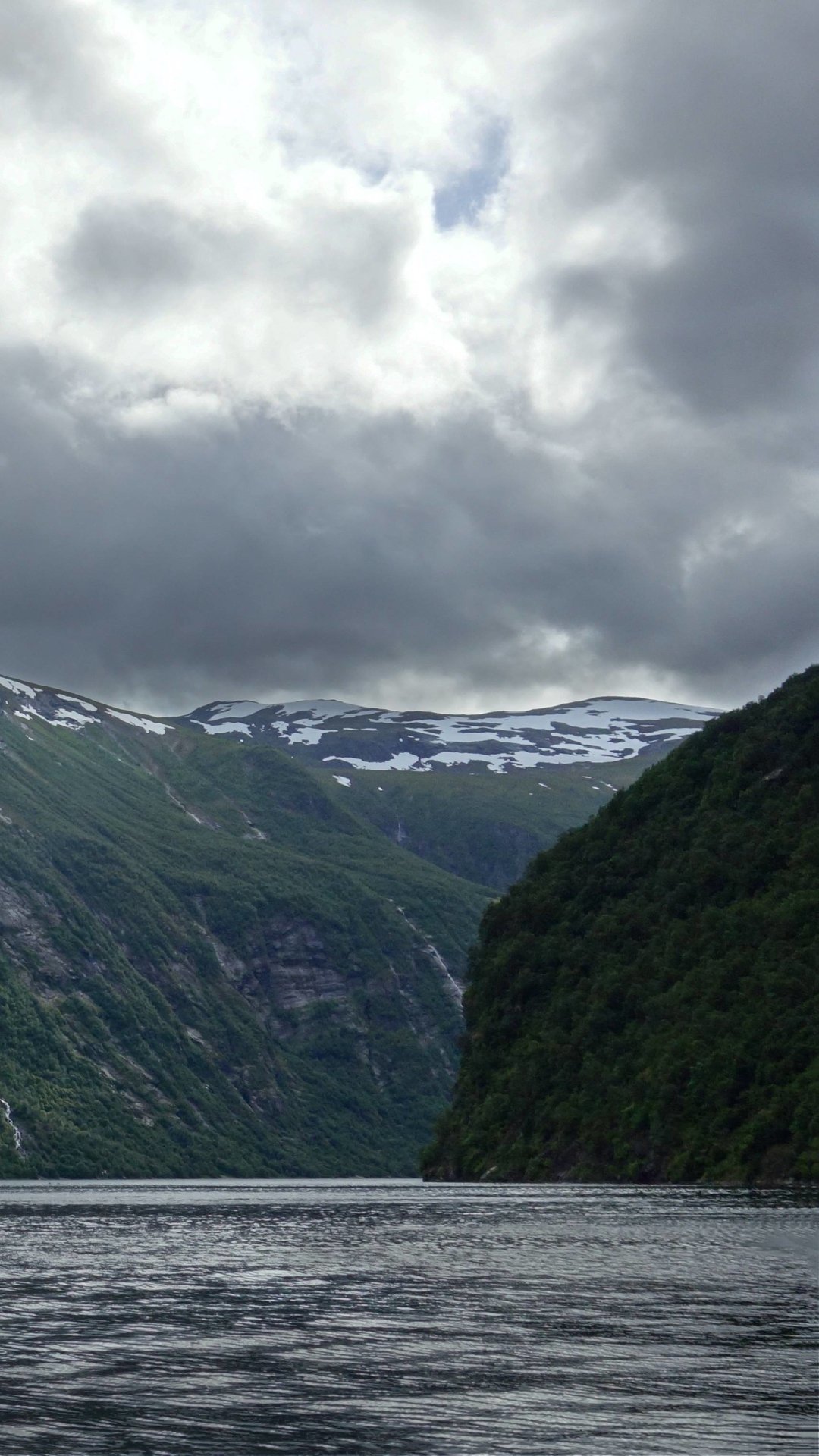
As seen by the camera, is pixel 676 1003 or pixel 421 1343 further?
pixel 676 1003

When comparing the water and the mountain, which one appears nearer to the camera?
the water

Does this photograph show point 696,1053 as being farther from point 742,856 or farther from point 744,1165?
point 742,856

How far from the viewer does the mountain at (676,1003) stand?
456 ft

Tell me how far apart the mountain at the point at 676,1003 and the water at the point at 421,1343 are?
60156 millimetres

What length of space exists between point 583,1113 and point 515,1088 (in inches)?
592

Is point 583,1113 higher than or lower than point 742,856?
lower

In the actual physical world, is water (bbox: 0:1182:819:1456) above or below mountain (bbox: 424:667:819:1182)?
below

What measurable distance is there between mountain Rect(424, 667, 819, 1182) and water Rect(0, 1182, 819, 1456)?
6016 cm

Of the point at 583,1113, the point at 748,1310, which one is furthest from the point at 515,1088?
the point at 748,1310

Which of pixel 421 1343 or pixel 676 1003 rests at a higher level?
pixel 676 1003

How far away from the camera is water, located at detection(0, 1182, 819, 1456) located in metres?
27.6

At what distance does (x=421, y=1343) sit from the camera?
127 feet

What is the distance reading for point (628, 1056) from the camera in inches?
6388

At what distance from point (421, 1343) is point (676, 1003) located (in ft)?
409
